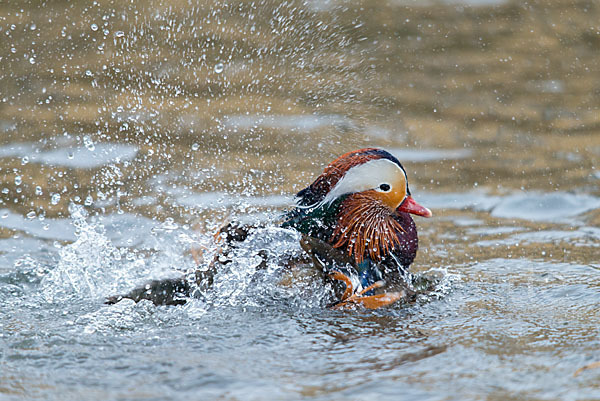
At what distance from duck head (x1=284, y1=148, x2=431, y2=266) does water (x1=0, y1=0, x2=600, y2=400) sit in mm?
305

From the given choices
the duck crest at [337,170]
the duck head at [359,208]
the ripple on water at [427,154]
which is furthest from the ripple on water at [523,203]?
the duck crest at [337,170]

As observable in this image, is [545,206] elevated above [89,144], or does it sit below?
below

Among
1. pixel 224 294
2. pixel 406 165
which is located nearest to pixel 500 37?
pixel 406 165

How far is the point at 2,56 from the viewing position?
7.34 m

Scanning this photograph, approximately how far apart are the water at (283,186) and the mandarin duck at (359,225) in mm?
152

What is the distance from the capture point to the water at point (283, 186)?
3.06 meters

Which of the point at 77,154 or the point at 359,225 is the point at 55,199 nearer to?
the point at 77,154

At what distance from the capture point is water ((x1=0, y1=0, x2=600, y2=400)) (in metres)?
3.06

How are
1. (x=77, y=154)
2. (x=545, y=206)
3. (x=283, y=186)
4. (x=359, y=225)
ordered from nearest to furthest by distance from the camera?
1. (x=359, y=225)
2. (x=283, y=186)
3. (x=545, y=206)
4. (x=77, y=154)

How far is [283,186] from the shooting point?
234 inches

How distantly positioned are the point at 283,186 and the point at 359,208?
6.29 ft

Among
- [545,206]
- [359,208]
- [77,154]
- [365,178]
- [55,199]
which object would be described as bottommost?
[545,206]

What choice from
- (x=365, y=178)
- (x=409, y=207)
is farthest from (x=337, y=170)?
(x=409, y=207)

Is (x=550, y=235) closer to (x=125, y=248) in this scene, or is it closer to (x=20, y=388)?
(x=125, y=248)
